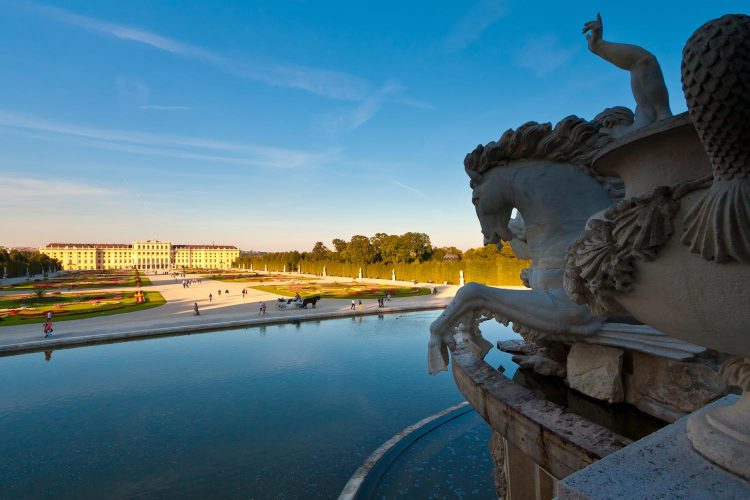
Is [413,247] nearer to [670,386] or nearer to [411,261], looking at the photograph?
[411,261]

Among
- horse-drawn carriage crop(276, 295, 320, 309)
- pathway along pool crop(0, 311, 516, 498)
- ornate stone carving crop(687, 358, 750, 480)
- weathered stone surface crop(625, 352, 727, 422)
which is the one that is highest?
ornate stone carving crop(687, 358, 750, 480)

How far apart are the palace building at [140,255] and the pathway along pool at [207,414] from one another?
5163 inches

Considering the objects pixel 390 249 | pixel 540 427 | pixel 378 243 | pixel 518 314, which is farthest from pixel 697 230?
pixel 378 243

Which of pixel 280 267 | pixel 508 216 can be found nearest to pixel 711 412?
pixel 508 216

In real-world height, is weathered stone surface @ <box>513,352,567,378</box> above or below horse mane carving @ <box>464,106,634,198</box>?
below

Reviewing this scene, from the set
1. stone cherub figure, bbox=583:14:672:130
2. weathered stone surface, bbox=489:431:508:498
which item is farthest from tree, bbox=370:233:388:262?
stone cherub figure, bbox=583:14:672:130

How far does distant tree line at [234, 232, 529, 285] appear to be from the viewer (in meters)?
32.7

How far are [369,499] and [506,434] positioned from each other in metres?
2.91

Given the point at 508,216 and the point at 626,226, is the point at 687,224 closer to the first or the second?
the point at 626,226

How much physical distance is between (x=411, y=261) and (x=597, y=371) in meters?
49.5

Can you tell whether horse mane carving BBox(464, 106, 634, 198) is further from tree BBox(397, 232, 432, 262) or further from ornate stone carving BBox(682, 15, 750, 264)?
tree BBox(397, 232, 432, 262)

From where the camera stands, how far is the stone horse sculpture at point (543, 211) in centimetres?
280

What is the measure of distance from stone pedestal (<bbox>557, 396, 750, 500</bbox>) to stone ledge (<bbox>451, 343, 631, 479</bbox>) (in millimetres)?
491

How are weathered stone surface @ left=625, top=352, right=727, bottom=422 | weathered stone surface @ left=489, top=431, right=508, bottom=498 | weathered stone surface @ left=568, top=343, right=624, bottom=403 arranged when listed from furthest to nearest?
weathered stone surface @ left=489, top=431, right=508, bottom=498 → weathered stone surface @ left=568, top=343, right=624, bottom=403 → weathered stone surface @ left=625, top=352, right=727, bottom=422
